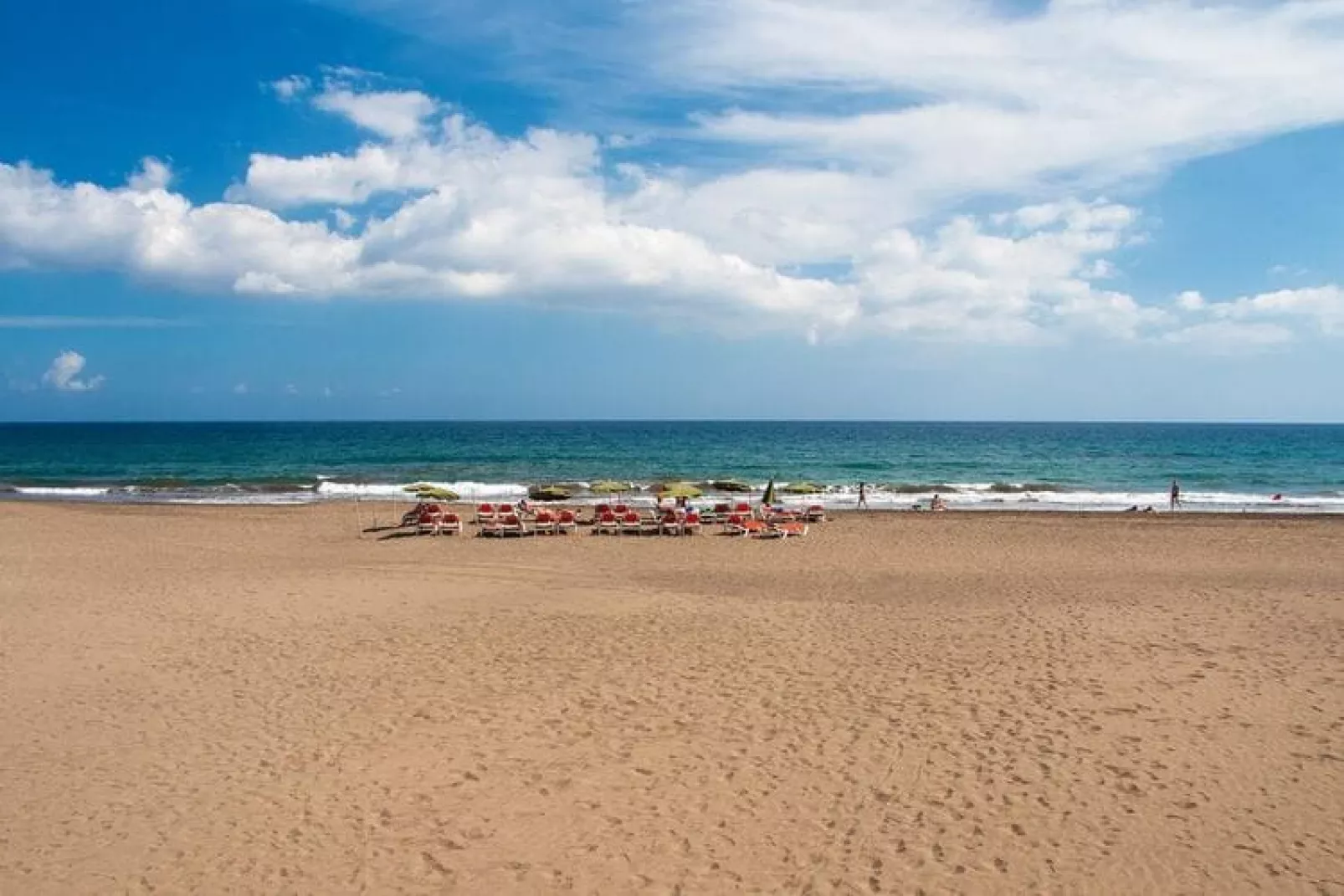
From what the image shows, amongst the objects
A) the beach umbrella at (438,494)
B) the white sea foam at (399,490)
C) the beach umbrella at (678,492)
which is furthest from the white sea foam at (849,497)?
the beach umbrella at (438,494)

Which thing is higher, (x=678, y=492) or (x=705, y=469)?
(x=678, y=492)

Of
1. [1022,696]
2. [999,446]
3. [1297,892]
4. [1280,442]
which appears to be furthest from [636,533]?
[1280,442]

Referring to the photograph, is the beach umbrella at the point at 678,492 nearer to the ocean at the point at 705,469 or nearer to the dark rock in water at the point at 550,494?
the dark rock in water at the point at 550,494

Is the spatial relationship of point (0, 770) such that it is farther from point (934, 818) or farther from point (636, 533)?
point (636, 533)

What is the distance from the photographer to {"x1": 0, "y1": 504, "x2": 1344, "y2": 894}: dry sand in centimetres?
553

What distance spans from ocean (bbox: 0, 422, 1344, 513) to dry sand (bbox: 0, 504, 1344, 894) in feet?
62.1

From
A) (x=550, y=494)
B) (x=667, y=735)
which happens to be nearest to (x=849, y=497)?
(x=550, y=494)

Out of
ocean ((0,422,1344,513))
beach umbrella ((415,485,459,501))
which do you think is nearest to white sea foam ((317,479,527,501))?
ocean ((0,422,1344,513))

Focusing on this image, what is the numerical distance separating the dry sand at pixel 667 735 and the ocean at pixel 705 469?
1892cm

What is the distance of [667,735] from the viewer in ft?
24.7

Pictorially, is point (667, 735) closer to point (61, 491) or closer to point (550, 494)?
point (550, 494)

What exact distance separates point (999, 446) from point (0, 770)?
7968cm

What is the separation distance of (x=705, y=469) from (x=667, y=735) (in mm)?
45563

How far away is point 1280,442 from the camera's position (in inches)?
3462
